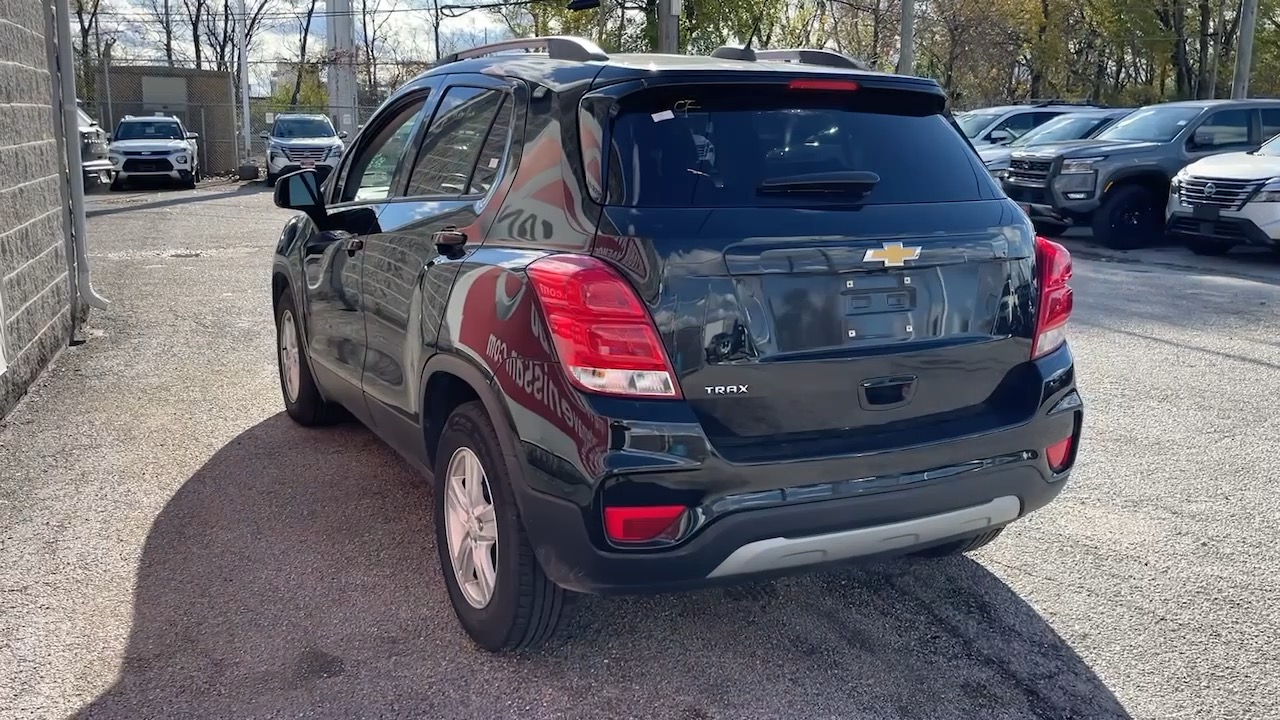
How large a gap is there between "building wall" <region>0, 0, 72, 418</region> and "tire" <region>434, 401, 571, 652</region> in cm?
358

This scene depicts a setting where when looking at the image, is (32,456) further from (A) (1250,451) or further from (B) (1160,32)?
(B) (1160,32)

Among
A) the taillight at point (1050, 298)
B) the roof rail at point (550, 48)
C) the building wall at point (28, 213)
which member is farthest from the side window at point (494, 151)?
the building wall at point (28, 213)

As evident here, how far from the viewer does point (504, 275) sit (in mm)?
3244

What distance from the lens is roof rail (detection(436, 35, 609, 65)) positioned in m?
3.63

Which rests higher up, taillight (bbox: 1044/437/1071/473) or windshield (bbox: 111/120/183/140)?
windshield (bbox: 111/120/183/140)

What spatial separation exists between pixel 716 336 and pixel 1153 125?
46.4 feet

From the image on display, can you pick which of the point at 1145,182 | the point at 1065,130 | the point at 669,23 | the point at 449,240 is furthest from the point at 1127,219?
the point at 449,240

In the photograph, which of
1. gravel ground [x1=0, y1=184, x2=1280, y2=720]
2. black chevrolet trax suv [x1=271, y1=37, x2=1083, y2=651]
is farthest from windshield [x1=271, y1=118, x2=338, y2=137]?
black chevrolet trax suv [x1=271, y1=37, x2=1083, y2=651]

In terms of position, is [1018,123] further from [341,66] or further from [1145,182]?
[341,66]

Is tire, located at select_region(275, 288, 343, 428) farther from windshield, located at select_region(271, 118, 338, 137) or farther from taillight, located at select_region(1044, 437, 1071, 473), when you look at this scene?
windshield, located at select_region(271, 118, 338, 137)

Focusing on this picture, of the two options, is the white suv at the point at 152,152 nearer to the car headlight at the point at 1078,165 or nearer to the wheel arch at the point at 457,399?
the car headlight at the point at 1078,165

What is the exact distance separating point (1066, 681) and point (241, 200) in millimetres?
21595

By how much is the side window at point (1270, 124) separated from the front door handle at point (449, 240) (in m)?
14.2

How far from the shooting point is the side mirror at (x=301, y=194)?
4.67 m
